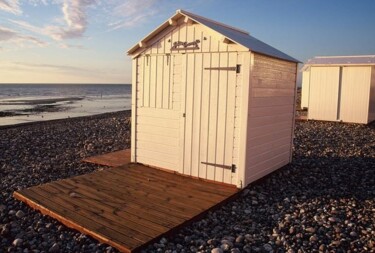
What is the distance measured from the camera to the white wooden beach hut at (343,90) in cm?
1731

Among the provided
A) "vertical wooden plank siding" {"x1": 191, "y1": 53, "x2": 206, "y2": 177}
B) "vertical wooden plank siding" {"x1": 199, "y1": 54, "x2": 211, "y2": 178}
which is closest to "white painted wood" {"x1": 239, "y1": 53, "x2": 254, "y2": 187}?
"vertical wooden plank siding" {"x1": 199, "y1": 54, "x2": 211, "y2": 178}

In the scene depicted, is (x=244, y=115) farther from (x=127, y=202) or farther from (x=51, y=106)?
(x=51, y=106)

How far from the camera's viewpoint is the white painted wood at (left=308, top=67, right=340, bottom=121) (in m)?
18.0

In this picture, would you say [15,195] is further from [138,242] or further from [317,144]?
[317,144]

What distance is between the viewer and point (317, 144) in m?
12.0

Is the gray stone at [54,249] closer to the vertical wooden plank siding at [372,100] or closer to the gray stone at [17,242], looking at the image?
the gray stone at [17,242]

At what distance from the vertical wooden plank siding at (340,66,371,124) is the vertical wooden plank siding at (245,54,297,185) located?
10.5 meters

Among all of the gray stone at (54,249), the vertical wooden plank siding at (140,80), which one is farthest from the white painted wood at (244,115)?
the gray stone at (54,249)

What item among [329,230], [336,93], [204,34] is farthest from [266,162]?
[336,93]

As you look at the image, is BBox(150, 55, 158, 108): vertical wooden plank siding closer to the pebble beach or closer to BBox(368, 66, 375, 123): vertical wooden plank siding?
the pebble beach

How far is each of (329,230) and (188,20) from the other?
4.85 meters

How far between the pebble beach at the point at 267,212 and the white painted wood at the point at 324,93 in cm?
746

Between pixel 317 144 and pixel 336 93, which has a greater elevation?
pixel 336 93

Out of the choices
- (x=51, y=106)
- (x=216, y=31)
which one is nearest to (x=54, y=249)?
(x=216, y=31)
